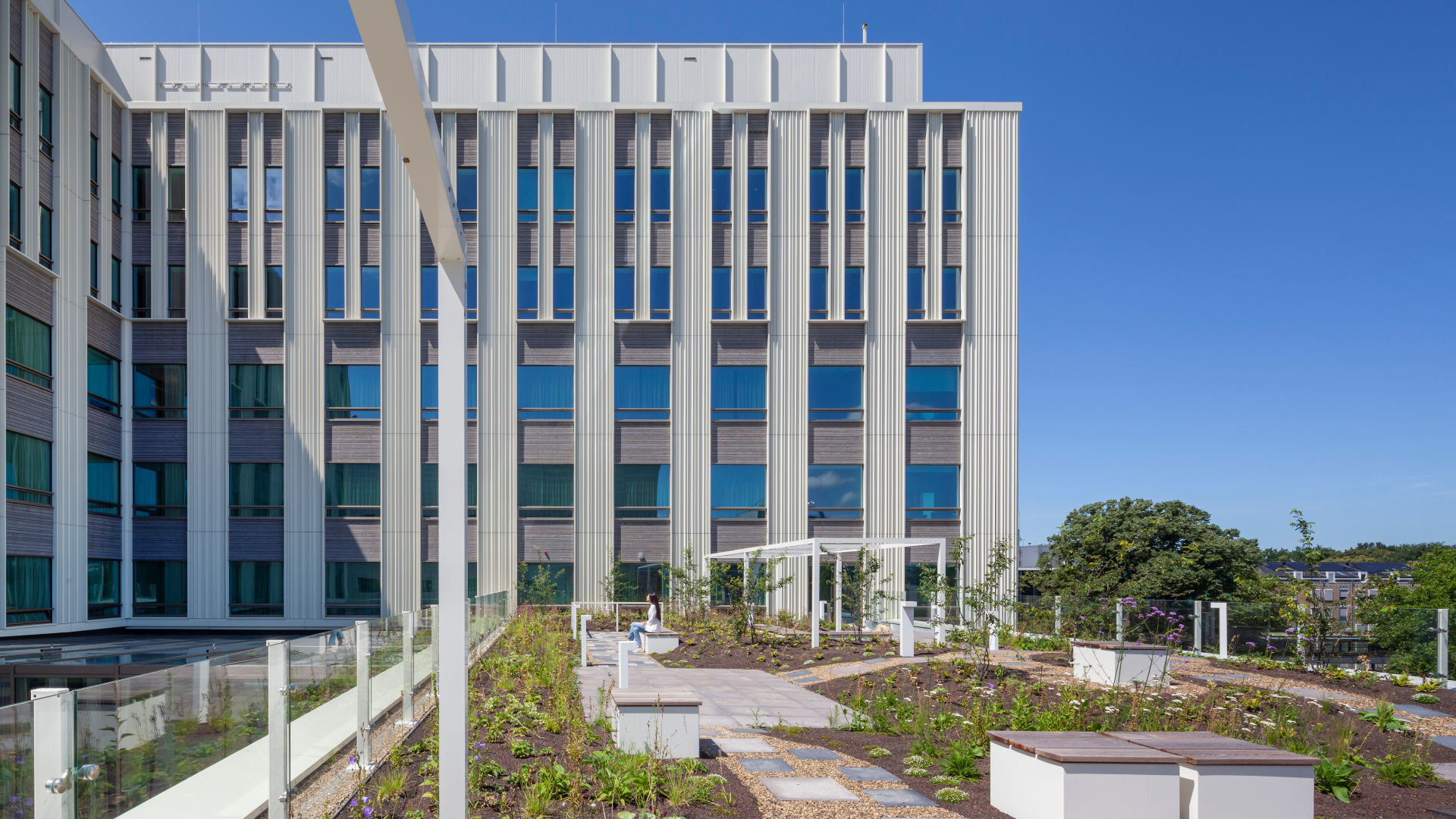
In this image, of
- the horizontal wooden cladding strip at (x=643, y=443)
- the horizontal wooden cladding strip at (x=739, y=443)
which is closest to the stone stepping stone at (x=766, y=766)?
the horizontal wooden cladding strip at (x=643, y=443)

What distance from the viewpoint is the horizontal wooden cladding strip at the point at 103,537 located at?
25.1 metres

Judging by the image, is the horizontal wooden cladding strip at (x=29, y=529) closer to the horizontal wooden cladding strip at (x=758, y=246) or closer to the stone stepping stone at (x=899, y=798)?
the horizontal wooden cladding strip at (x=758, y=246)

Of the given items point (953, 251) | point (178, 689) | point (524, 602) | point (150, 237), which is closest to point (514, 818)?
point (178, 689)

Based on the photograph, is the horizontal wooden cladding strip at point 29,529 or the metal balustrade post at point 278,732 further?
the horizontal wooden cladding strip at point 29,529

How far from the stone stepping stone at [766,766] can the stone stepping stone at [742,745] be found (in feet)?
1.17

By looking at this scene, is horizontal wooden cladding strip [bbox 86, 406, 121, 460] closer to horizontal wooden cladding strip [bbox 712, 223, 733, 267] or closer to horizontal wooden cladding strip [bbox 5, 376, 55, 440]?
horizontal wooden cladding strip [bbox 5, 376, 55, 440]

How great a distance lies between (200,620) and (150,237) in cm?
1207

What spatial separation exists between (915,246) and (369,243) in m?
17.7

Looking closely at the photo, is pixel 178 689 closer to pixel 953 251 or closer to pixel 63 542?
pixel 63 542

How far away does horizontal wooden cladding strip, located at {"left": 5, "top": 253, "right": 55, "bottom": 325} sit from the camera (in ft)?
69.6

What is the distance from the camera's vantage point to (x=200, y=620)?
27.2 metres

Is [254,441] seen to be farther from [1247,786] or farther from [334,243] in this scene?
[1247,786]

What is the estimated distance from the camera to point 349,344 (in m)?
28.2

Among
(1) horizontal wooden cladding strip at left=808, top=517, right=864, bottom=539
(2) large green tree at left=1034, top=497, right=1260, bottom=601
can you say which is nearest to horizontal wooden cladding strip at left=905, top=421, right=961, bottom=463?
(1) horizontal wooden cladding strip at left=808, top=517, right=864, bottom=539
